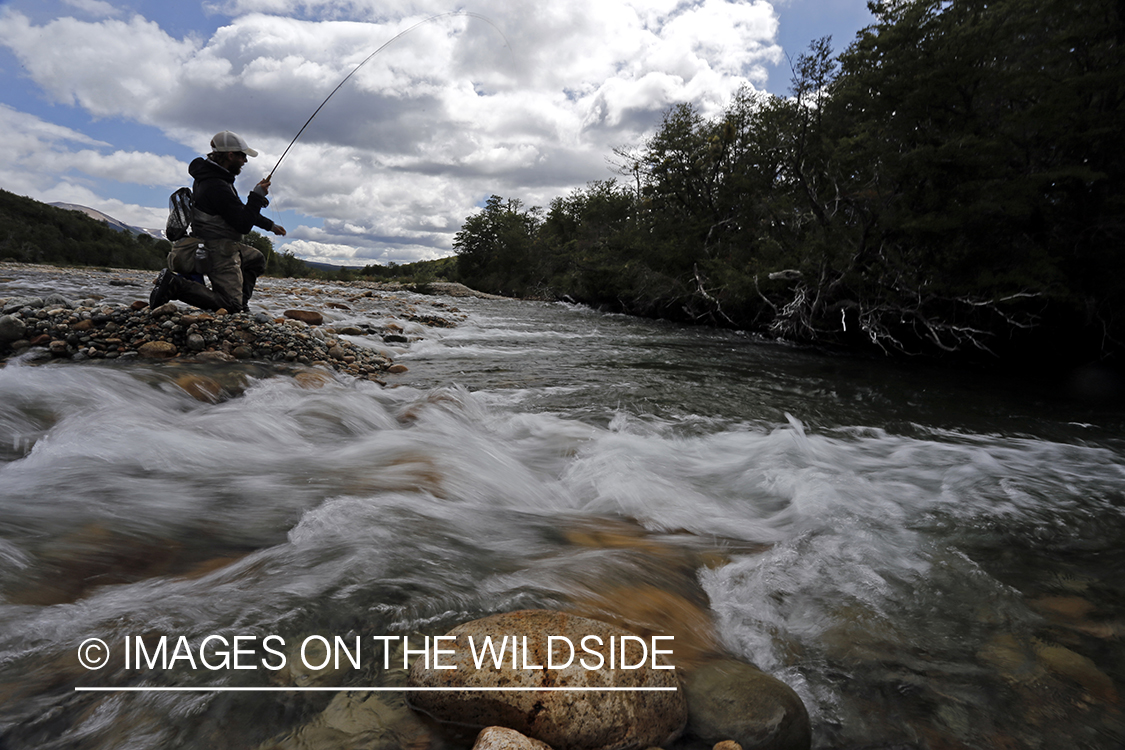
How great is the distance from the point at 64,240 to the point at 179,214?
1769 inches

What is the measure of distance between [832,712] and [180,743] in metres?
2.15

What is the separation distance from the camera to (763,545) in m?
3.22

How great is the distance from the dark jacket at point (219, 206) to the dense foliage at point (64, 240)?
34.1 meters

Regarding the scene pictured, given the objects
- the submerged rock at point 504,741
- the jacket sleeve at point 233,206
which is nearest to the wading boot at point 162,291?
the jacket sleeve at point 233,206

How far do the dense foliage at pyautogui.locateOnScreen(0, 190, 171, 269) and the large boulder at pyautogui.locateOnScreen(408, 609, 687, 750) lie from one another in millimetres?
40979

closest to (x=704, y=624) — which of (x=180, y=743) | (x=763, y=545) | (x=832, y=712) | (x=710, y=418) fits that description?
(x=832, y=712)

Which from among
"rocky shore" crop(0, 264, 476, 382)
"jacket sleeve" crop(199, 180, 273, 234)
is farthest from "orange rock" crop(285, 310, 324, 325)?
"jacket sleeve" crop(199, 180, 273, 234)

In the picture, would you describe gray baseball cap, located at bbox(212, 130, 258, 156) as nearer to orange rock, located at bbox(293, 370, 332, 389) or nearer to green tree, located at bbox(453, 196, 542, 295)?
orange rock, located at bbox(293, 370, 332, 389)

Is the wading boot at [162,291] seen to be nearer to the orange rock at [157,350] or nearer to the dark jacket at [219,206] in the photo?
the dark jacket at [219,206]

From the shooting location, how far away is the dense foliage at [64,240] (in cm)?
3244

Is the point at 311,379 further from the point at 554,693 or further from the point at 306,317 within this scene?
the point at 554,693

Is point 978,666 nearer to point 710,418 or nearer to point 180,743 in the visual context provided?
point 180,743

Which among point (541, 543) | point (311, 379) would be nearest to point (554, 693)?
point (541, 543)

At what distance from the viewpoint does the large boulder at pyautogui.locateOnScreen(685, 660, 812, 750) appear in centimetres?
167
